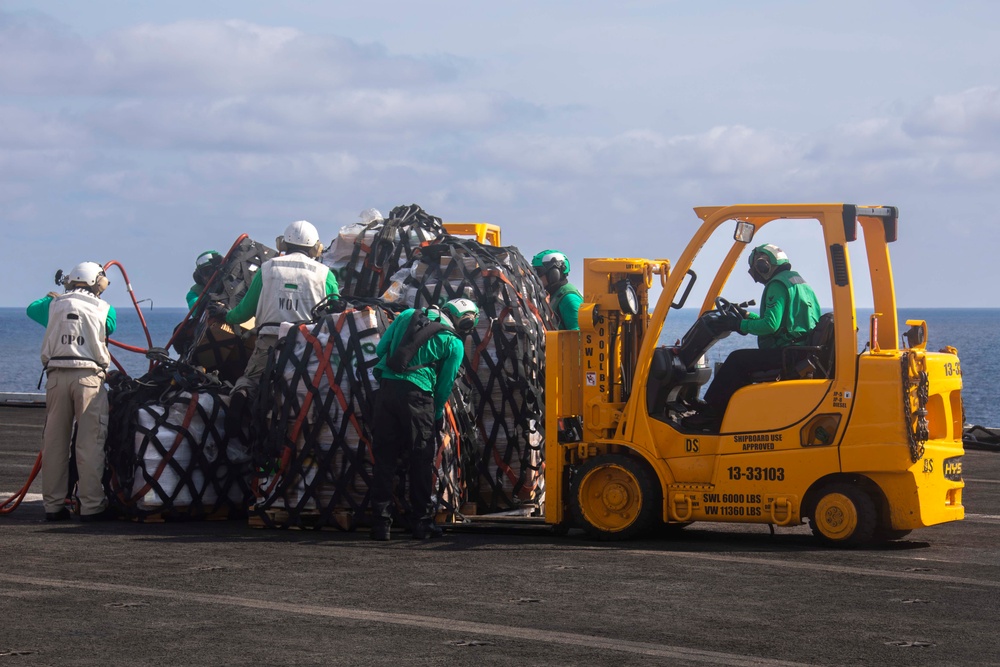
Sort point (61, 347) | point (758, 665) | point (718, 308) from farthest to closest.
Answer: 1. point (61, 347)
2. point (718, 308)
3. point (758, 665)

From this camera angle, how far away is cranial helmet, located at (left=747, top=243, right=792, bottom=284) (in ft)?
38.3

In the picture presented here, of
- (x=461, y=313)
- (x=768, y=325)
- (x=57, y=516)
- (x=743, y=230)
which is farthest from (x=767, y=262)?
(x=57, y=516)

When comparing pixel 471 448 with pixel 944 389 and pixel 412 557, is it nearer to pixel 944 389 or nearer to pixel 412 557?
pixel 412 557

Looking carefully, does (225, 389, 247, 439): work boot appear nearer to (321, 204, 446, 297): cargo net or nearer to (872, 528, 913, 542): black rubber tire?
(321, 204, 446, 297): cargo net

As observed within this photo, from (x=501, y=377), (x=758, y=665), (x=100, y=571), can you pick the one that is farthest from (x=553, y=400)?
(x=758, y=665)

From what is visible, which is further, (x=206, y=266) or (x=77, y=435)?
(x=206, y=266)

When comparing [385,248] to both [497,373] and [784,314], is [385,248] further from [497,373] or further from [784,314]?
[784,314]

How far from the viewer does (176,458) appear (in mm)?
12898

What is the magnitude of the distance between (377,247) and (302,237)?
1209 millimetres

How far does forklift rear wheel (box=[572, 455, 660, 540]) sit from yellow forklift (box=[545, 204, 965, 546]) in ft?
A: 0.04

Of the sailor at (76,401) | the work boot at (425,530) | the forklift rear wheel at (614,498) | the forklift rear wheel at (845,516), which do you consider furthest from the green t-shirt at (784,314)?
the sailor at (76,401)

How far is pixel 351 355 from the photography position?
1236 centimetres

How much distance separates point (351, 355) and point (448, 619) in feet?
13.5

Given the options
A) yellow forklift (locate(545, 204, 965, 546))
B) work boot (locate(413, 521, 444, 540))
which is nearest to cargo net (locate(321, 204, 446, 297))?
yellow forklift (locate(545, 204, 965, 546))
